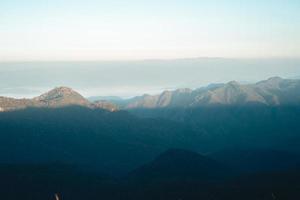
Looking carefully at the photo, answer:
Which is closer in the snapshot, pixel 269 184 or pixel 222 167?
pixel 269 184

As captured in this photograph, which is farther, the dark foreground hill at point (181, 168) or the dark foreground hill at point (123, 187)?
the dark foreground hill at point (181, 168)

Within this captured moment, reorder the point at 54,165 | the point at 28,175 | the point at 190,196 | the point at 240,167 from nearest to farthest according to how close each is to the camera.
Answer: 1. the point at 190,196
2. the point at 28,175
3. the point at 54,165
4. the point at 240,167

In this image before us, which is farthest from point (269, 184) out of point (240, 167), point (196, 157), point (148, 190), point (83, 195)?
point (240, 167)

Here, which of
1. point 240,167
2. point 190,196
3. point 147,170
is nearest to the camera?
point 190,196

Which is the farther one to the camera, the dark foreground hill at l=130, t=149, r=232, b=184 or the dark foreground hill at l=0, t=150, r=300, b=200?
the dark foreground hill at l=130, t=149, r=232, b=184

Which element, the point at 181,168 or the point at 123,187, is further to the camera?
the point at 181,168

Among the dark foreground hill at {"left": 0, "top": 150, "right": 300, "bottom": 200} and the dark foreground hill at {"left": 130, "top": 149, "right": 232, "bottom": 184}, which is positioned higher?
the dark foreground hill at {"left": 0, "top": 150, "right": 300, "bottom": 200}

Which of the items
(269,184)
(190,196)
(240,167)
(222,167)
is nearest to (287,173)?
(269,184)

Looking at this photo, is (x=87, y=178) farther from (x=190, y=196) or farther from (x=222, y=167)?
(x=222, y=167)

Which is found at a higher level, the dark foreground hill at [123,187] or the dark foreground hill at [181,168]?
the dark foreground hill at [123,187]

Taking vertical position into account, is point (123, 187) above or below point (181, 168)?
above
